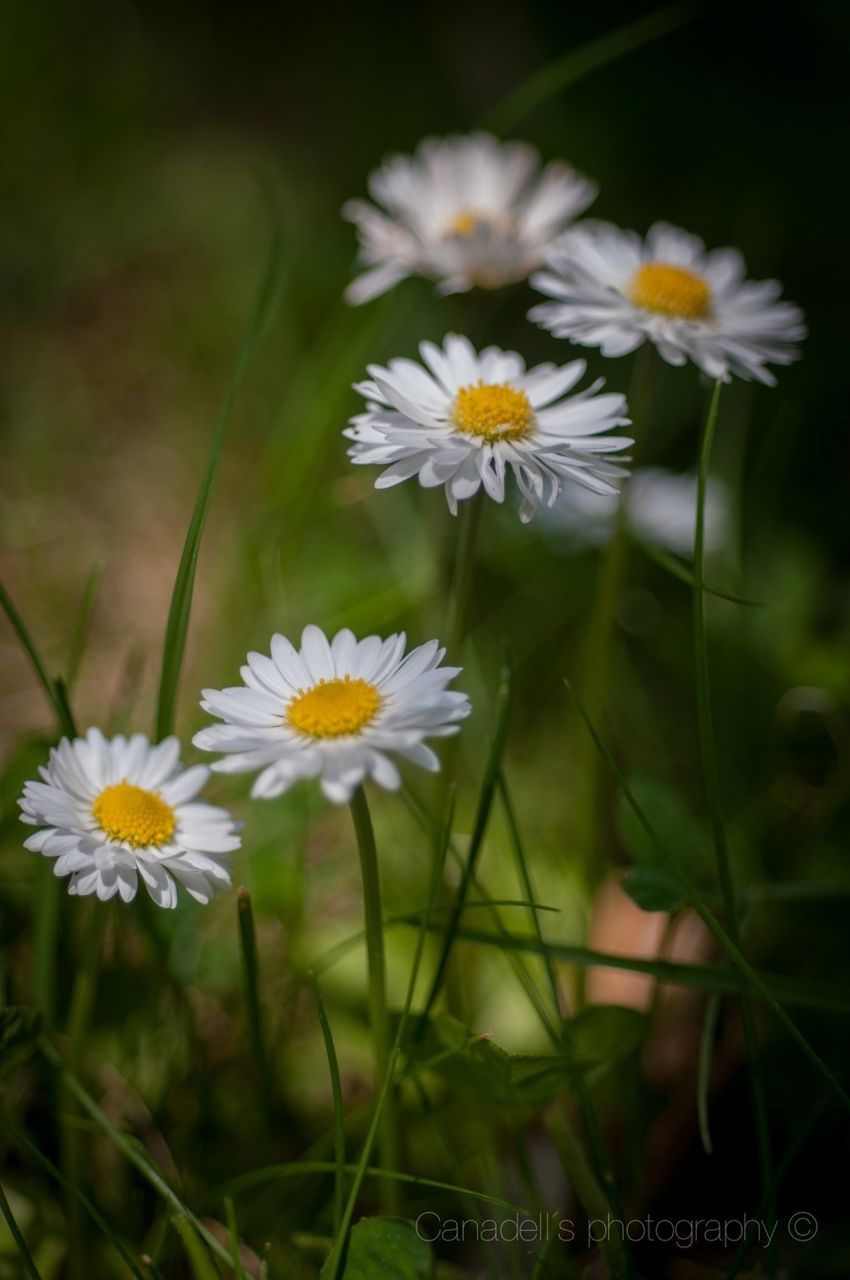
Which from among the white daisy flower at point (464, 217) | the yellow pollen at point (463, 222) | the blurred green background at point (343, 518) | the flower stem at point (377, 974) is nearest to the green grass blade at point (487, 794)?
the flower stem at point (377, 974)

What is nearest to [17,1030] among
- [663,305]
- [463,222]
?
[663,305]

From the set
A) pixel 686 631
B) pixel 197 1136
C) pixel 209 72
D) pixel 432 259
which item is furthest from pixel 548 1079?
pixel 209 72

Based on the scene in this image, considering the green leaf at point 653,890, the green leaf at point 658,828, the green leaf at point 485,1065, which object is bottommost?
the green leaf at point 485,1065

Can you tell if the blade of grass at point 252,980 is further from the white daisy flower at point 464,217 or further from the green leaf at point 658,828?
the white daisy flower at point 464,217

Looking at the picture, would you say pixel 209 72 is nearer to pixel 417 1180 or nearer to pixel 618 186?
pixel 618 186

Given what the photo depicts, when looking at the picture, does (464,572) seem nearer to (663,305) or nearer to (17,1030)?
(663,305)

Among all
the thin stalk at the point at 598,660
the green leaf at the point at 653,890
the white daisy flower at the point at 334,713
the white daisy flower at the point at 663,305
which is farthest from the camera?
the thin stalk at the point at 598,660

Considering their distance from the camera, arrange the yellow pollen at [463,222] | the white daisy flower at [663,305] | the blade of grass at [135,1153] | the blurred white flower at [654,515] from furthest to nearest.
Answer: the blurred white flower at [654,515]
the yellow pollen at [463,222]
the white daisy flower at [663,305]
the blade of grass at [135,1153]
